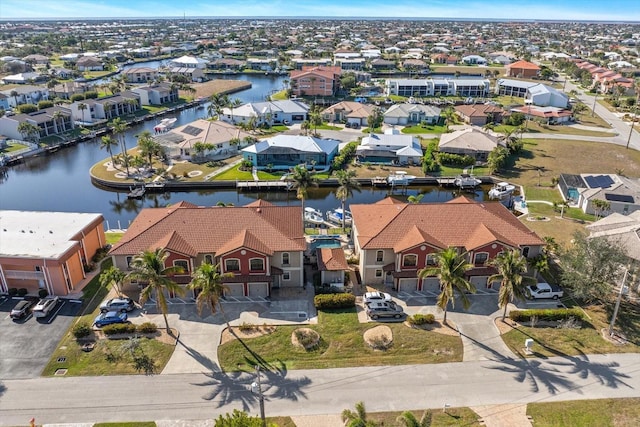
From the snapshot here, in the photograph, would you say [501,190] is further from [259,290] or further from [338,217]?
[259,290]

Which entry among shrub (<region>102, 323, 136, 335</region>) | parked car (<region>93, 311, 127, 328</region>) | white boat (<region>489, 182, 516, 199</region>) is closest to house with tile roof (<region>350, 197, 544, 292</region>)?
shrub (<region>102, 323, 136, 335</region>)

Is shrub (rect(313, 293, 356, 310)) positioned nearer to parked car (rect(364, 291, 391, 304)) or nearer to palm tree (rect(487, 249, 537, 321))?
parked car (rect(364, 291, 391, 304))

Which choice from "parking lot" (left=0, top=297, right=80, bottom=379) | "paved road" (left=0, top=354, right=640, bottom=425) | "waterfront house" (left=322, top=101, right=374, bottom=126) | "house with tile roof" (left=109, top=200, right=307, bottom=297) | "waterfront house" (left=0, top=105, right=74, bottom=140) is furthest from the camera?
"waterfront house" (left=322, top=101, right=374, bottom=126)

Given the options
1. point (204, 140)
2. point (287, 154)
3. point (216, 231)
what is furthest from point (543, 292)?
point (204, 140)

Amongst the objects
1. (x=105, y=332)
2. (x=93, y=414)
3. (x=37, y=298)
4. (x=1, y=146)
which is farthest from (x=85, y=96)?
(x=93, y=414)

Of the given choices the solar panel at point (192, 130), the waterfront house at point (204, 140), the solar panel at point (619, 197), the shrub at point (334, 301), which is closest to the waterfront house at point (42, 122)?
the waterfront house at point (204, 140)
